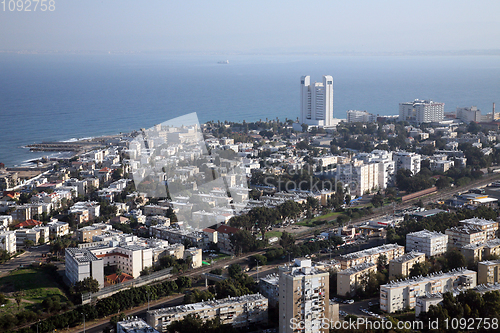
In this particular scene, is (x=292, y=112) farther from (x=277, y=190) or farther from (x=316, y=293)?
(x=316, y=293)

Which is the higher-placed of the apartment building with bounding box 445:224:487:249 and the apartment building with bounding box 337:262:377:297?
the apartment building with bounding box 445:224:487:249

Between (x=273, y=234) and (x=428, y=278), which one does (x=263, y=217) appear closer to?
(x=273, y=234)

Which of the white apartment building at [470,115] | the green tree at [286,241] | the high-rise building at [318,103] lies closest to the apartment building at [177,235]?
the green tree at [286,241]

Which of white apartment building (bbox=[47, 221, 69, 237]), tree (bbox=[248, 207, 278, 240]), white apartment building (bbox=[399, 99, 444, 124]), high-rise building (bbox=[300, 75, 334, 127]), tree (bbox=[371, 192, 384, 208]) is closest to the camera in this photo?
white apartment building (bbox=[47, 221, 69, 237])

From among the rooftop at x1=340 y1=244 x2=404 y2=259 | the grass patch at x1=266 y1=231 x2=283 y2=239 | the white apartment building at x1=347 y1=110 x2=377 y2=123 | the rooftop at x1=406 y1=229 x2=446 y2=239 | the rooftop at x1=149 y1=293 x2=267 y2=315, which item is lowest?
the grass patch at x1=266 y1=231 x2=283 y2=239

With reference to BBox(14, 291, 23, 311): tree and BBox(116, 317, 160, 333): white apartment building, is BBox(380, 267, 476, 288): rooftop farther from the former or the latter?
BBox(14, 291, 23, 311): tree

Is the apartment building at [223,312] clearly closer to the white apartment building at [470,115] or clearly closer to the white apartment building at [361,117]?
the white apartment building at [361,117]

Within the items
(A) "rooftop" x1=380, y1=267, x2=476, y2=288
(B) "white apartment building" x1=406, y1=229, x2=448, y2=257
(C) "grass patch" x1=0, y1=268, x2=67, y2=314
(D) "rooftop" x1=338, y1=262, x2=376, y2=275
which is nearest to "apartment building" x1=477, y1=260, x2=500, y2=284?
(A) "rooftop" x1=380, y1=267, x2=476, y2=288
